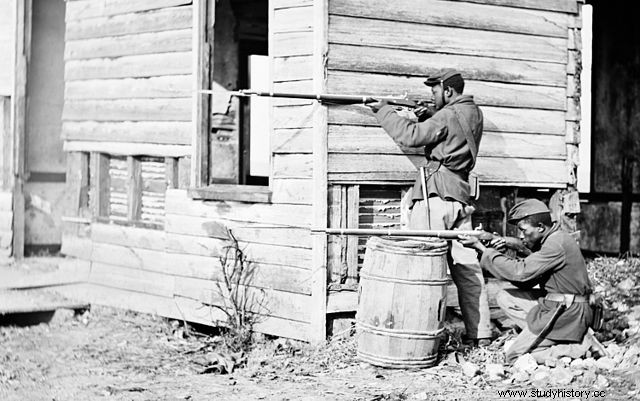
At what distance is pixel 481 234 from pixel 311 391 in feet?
A: 6.00

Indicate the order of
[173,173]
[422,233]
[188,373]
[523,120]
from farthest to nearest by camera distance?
1. [173,173]
2. [523,120]
3. [188,373]
4. [422,233]

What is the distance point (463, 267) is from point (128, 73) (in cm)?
464

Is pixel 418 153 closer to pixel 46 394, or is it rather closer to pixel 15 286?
pixel 46 394

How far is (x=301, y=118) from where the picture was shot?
870 centimetres

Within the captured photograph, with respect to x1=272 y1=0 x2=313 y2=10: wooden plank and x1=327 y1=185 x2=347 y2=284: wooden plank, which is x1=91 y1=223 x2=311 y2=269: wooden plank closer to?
x1=327 y1=185 x2=347 y2=284: wooden plank

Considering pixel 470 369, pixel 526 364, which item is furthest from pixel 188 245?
pixel 526 364

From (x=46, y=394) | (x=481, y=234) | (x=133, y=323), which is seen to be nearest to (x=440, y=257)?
(x=481, y=234)

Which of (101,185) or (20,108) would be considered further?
(20,108)

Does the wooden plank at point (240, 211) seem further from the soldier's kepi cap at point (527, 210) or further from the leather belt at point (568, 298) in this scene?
the leather belt at point (568, 298)

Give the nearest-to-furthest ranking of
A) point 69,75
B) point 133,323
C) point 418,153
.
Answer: point 418,153
point 133,323
point 69,75

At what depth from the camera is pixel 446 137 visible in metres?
8.30

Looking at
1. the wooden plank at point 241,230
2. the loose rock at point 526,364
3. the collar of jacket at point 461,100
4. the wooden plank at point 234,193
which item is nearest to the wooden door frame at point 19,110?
the wooden plank at point 241,230

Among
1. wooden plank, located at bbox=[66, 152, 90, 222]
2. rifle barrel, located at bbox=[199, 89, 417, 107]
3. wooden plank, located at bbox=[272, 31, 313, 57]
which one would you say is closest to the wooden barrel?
rifle barrel, located at bbox=[199, 89, 417, 107]

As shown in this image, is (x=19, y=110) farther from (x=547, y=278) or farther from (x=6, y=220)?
(x=547, y=278)
